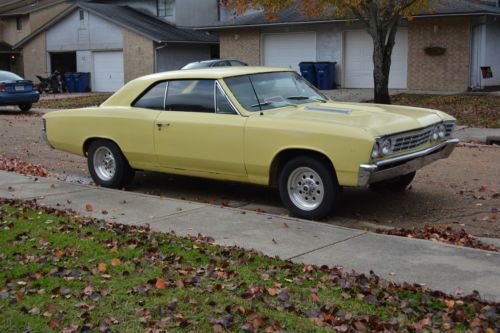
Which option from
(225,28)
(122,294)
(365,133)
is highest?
(225,28)

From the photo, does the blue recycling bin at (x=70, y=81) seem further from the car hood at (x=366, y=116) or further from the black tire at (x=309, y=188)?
the black tire at (x=309, y=188)

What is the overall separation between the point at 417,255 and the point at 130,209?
137 inches

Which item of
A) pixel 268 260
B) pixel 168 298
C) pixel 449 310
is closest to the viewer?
pixel 449 310

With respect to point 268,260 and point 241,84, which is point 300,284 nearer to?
point 268,260

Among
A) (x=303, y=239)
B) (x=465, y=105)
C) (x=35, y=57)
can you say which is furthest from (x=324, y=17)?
(x=303, y=239)

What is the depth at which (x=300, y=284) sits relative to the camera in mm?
5227

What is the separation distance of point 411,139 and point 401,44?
19.9m

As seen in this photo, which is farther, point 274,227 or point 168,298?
point 274,227

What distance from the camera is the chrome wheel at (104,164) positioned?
959 centimetres

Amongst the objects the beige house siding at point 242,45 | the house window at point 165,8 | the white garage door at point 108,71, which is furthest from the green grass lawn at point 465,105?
the house window at point 165,8

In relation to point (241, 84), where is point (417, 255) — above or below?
below

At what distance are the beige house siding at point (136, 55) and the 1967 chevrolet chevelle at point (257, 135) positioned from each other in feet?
77.0

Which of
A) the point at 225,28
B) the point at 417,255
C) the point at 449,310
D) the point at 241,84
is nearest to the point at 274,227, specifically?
the point at 417,255

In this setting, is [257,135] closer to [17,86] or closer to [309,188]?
[309,188]
